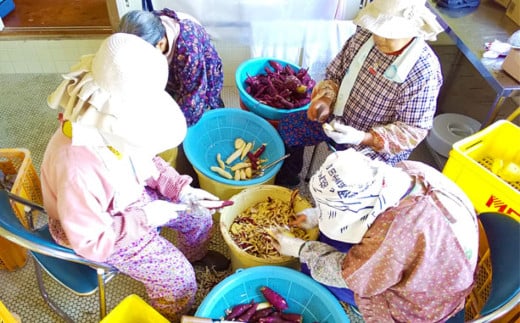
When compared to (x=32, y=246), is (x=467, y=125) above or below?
below

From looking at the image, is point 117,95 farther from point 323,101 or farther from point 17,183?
point 323,101

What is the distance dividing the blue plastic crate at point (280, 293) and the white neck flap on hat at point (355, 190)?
1.16ft

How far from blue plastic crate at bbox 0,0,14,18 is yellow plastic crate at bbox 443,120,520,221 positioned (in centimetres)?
297

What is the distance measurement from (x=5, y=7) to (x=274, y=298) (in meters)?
2.74

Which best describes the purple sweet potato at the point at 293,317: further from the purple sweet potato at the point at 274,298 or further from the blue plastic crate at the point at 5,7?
the blue plastic crate at the point at 5,7

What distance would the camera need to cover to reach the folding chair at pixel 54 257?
108 cm

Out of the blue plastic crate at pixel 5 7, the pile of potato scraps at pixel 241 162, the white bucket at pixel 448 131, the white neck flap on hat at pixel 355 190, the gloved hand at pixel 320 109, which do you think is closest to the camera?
the white neck flap on hat at pixel 355 190

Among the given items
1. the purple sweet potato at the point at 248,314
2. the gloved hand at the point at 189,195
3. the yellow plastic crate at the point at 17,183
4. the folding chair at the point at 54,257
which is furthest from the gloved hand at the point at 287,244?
the yellow plastic crate at the point at 17,183

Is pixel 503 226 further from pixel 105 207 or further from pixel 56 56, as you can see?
pixel 56 56

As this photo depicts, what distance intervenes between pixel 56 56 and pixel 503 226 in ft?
9.18

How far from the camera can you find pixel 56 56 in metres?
2.80

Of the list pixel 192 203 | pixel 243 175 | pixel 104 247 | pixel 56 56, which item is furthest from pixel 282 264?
pixel 56 56

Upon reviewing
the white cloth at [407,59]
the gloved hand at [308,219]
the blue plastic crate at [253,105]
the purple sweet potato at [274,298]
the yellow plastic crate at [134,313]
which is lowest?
the purple sweet potato at [274,298]

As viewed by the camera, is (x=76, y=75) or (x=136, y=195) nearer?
(x=76, y=75)
